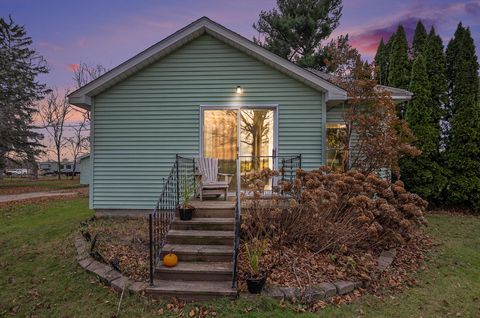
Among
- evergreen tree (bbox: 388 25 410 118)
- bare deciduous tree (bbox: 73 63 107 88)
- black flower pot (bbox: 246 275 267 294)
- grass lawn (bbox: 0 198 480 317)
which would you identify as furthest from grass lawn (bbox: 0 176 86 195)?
evergreen tree (bbox: 388 25 410 118)

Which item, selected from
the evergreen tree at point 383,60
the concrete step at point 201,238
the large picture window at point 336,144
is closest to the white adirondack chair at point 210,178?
the concrete step at point 201,238

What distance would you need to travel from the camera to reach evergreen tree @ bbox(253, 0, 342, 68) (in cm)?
1831

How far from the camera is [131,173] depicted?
7.80m

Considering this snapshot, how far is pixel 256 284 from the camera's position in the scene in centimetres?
376

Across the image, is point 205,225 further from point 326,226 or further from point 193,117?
point 193,117

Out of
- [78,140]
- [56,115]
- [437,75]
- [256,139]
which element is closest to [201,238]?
[256,139]

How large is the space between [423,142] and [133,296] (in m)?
10.4

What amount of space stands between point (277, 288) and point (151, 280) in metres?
1.70

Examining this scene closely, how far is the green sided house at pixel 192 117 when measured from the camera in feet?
25.0

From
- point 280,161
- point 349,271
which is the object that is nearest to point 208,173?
point 280,161

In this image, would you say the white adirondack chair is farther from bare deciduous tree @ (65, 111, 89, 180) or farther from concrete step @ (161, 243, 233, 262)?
bare deciduous tree @ (65, 111, 89, 180)

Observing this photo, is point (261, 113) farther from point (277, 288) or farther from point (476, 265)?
point (476, 265)

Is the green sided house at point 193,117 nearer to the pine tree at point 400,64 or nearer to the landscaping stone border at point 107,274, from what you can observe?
the landscaping stone border at point 107,274

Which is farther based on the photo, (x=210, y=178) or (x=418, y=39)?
(x=418, y=39)
